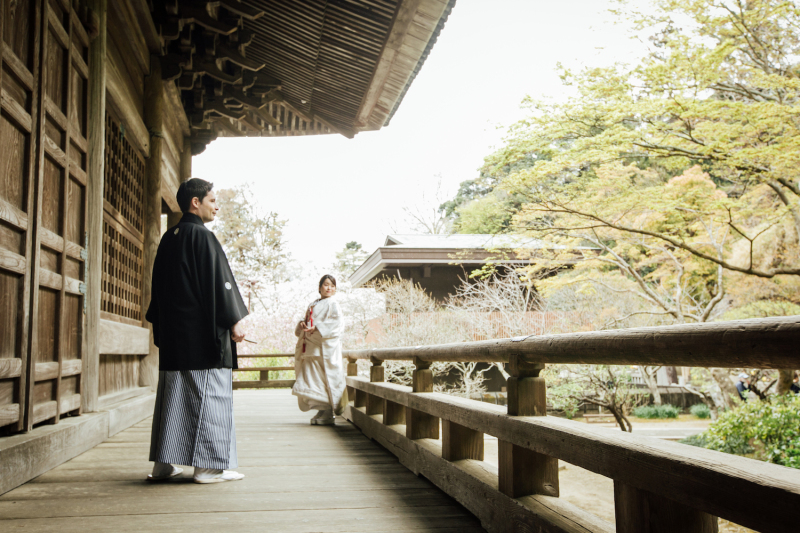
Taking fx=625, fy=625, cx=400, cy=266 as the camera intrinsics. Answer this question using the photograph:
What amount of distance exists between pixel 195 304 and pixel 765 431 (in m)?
7.09

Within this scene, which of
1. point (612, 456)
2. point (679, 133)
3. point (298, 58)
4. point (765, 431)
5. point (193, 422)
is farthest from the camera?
point (679, 133)

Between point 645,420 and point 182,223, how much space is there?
13.7 metres

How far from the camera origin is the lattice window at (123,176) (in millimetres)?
4918

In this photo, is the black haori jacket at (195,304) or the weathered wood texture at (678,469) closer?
the weathered wood texture at (678,469)

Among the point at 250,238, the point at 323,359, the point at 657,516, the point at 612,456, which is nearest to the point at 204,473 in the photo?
the point at 612,456

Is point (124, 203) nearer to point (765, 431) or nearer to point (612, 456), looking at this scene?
point (612, 456)

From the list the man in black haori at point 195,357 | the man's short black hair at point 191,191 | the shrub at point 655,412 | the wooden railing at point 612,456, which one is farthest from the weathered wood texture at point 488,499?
the shrub at point 655,412

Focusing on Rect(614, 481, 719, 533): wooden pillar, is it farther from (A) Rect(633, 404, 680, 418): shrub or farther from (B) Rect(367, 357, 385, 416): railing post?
(A) Rect(633, 404, 680, 418): shrub

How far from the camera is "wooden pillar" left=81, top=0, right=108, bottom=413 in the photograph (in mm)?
3898

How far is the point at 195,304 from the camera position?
312 centimetres

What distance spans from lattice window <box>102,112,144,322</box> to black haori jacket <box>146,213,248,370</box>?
188 cm

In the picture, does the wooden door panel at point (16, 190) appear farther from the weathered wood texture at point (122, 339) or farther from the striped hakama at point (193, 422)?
the weathered wood texture at point (122, 339)

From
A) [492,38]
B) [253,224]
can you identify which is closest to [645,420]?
[253,224]

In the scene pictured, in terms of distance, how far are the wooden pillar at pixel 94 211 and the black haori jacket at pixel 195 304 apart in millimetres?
990
